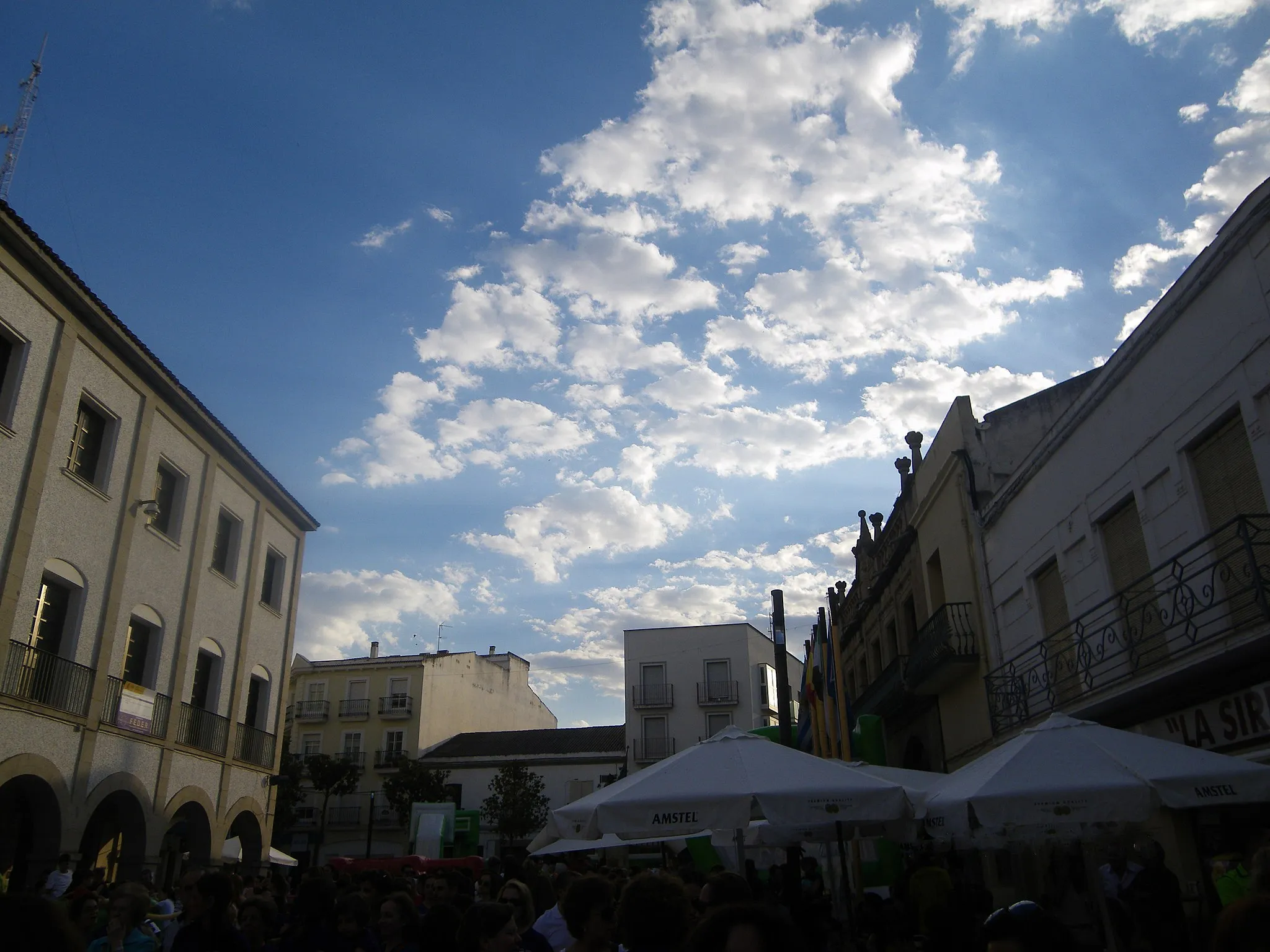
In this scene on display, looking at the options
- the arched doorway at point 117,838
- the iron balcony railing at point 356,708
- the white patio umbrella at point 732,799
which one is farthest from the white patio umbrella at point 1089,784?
the iron balcony railing at point 356,708

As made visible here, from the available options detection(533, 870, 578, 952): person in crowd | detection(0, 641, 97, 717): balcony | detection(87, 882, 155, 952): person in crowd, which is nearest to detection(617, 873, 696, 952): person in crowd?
detection(533, 870, 578, 952): person in crowd

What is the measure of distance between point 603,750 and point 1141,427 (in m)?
38.6

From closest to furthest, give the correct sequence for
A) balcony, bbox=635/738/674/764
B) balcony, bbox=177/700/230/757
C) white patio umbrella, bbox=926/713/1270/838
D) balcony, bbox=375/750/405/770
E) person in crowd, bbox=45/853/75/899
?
white patio umbrella, bbox=926/713/1270/838 < person in crowd, bbox=45/853/75/899 < balcony, bbox=177/700/230/757 < balcony, bbox=375/750/405/770 < balcony, bbox=635/738/674/764

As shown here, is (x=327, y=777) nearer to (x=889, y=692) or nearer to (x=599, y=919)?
(x=889, y=692)

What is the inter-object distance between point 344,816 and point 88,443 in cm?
3155

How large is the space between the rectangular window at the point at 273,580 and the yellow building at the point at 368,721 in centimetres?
2164

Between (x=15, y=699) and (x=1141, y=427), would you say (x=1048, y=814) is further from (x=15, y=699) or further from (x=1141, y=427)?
(x=15, y=699)

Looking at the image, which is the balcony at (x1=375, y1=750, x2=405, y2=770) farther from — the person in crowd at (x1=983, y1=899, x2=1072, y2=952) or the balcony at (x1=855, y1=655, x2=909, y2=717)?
the person in crowd at (x1=983, y1=899, x2=1072, y2=952)

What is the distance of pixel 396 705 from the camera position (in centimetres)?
4650

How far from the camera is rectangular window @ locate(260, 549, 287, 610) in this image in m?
23.5

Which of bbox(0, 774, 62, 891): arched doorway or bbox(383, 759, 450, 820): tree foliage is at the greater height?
bbox(383, 759, 450, 820): tree foliage

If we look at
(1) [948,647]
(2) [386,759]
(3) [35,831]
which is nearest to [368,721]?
(2) [386,759]

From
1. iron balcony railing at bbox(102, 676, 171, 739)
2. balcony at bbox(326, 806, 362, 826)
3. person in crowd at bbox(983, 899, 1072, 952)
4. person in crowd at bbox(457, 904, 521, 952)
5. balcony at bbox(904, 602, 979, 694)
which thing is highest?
balcony at bbox(904, 602, 979, 694)

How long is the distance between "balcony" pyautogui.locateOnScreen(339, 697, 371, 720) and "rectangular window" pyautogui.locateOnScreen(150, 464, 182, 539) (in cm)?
2971
